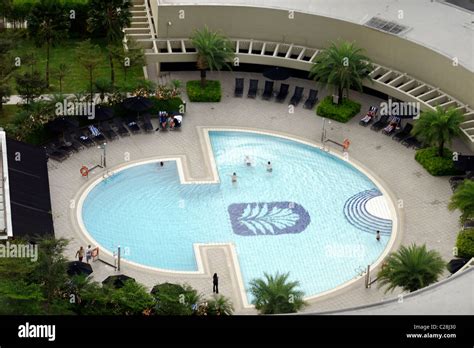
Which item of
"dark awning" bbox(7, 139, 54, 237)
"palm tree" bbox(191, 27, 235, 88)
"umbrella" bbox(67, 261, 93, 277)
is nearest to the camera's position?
"umbrella" bbox(67, 261, 93, 277)

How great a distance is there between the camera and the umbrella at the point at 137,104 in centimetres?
7666

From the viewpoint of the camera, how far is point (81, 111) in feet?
247

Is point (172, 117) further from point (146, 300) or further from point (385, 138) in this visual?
point (146, 300)

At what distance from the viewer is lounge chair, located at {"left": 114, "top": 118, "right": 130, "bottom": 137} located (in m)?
76.4

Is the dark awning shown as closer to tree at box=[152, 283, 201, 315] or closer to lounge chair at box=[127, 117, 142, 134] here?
lounge chair at box=[127, 117, 142, 134]

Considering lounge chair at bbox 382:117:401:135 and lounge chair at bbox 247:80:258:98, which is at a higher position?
lounge chair at bbox 247:80:258:98

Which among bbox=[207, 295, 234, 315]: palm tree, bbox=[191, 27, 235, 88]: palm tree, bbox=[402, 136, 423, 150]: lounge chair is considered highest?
bbox=[191, 27, 235, 88]: palm tree

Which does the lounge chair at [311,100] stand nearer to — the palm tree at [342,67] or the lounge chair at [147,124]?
the palm tree at [342,67]

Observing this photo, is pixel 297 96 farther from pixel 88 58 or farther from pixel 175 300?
pixel 175 300

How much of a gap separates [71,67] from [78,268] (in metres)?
24.8

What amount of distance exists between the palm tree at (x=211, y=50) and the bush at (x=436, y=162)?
15.2 m

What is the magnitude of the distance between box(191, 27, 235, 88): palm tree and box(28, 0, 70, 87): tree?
10.0 metres

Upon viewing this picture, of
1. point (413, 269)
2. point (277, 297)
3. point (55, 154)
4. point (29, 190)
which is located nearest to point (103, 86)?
point (55, 154)

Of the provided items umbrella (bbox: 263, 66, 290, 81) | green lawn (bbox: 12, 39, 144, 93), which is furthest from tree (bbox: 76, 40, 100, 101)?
umbrella (bbox: 263, 66, 290, 81)
